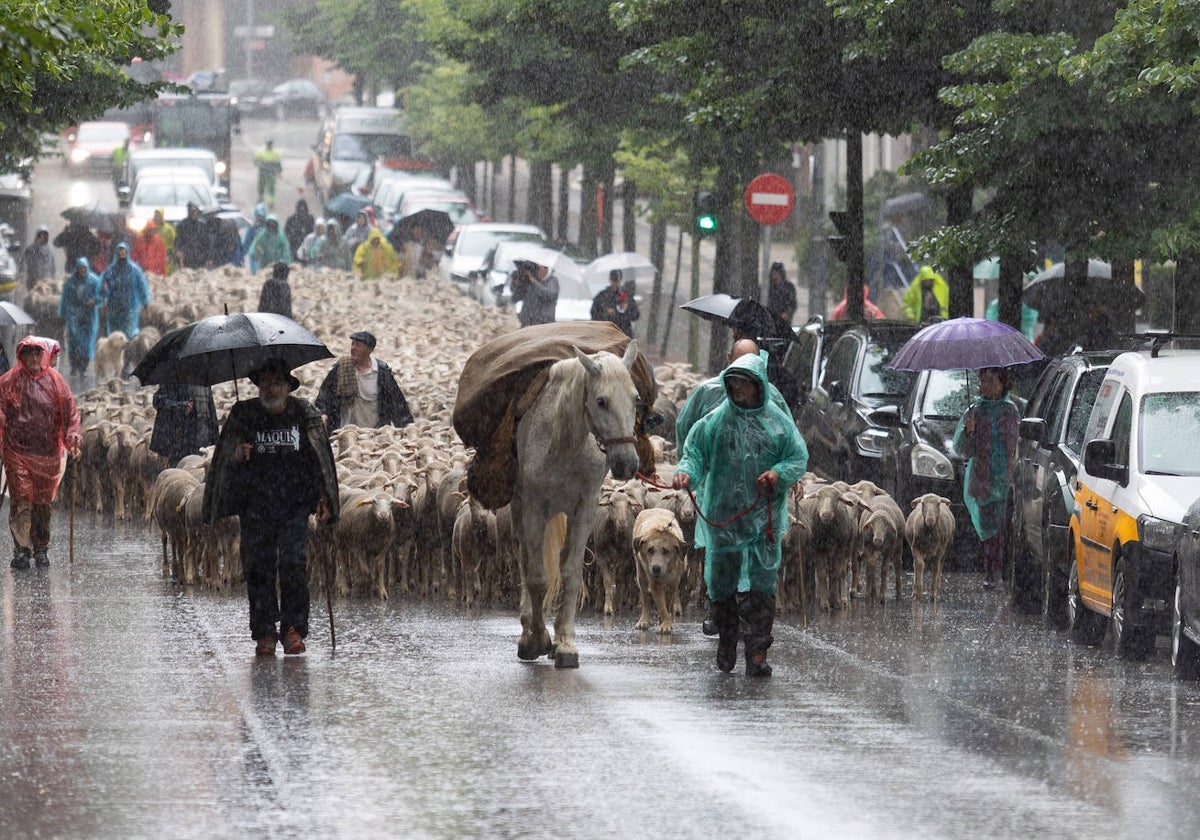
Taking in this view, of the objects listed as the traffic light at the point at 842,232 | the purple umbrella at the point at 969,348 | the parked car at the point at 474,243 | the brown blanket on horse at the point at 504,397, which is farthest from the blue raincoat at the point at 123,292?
the brown blanket on horse at the point at 504,397

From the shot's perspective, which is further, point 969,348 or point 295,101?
point 295,101

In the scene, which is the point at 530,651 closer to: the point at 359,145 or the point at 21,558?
the point at 21,558

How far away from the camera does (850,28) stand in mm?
23672

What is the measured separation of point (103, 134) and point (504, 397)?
70.9 m

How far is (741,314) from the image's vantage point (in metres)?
17.0

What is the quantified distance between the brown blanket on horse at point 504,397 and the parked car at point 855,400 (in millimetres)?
6117

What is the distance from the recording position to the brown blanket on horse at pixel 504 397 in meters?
13.5

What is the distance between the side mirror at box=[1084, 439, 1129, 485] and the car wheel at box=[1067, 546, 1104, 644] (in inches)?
48.1

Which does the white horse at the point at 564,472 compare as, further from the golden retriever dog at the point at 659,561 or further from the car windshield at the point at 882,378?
the car windshield at the point at 882,378

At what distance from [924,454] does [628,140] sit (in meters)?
18.9

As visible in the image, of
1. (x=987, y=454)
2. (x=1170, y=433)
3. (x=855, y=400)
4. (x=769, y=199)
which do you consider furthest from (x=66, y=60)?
(x=769, y=199)

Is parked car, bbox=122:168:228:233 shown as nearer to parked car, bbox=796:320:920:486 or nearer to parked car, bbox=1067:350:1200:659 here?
parked car, bbox=796:320:920:486

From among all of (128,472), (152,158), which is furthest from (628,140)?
(152,158)

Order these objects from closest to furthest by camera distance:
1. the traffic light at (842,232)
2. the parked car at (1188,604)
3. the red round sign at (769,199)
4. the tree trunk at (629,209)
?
the parked car at (1188,604)
the traffic light at (842,232)
the red round sign at (769,199)
the tree trunk at (629,209)
